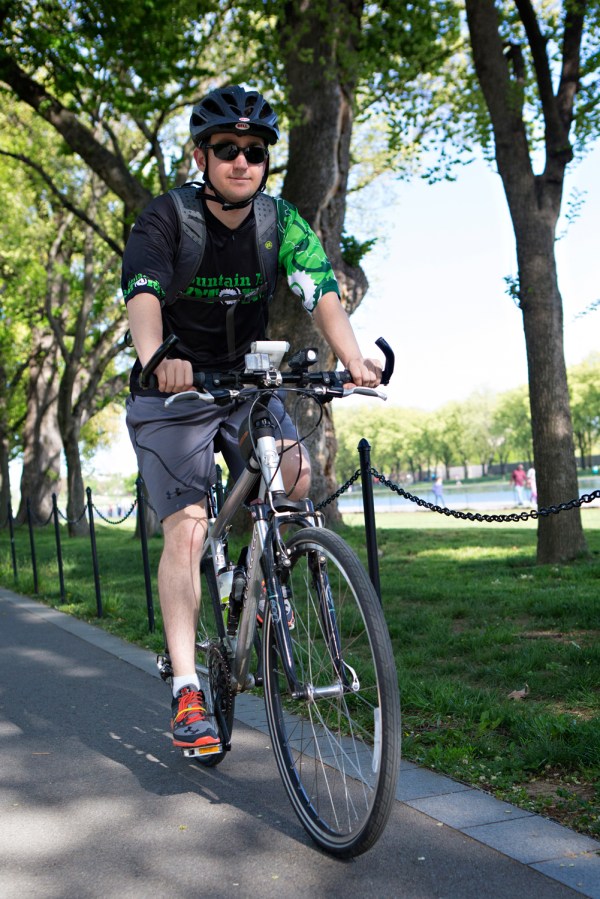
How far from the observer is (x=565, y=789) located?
3.57 metres

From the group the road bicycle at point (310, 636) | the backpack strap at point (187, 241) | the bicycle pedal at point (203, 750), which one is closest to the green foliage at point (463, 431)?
the backpack strap at point (187, 241)

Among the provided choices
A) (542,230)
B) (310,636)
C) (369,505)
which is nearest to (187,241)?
(310,636)

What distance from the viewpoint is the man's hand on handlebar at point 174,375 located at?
306 centimetres

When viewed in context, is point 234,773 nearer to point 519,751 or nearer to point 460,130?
point 519,751

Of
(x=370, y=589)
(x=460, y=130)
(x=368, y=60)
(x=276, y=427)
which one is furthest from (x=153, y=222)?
(x=460, y=130)

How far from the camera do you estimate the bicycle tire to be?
2.74m

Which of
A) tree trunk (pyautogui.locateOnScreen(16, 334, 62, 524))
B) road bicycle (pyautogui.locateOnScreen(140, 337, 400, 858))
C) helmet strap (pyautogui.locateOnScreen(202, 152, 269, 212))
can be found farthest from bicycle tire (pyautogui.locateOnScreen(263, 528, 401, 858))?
tree trunk (pyautogui.locateOnScreen(16, 334, 62, 524))

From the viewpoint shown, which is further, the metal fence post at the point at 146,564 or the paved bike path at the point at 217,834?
the metal fence post at the point at 146,564

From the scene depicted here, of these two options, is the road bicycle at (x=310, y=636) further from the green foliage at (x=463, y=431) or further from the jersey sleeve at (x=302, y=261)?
the green foliage at (x=463, y=431)

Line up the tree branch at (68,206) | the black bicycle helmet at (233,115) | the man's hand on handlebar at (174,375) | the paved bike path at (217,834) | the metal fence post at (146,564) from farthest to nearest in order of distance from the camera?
the tree branch at (68,206)
the metal fence post at (146,564)
the black bicycle helmet at (233,115)
the man's hand on handlebar at (174,375)
the paved bike path at (217,834)

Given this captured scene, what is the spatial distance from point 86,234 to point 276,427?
2327 centimetres

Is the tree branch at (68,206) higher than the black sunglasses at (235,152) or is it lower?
higher

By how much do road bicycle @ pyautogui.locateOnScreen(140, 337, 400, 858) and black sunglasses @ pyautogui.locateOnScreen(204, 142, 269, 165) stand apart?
0.82 metres

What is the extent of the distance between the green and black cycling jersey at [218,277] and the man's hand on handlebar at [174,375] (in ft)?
1.97
